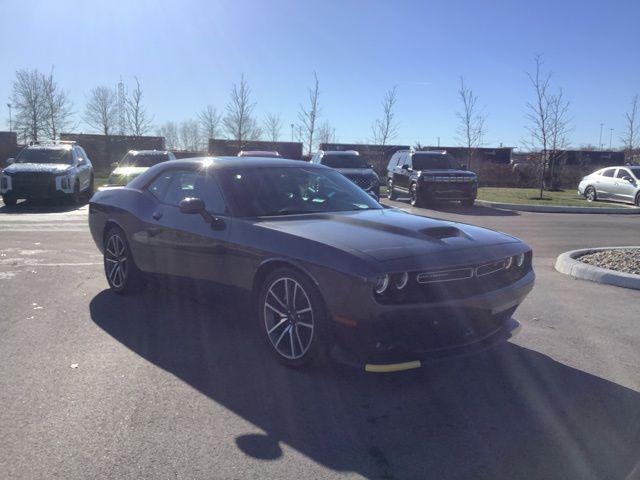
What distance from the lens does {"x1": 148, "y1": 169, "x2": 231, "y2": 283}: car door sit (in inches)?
194

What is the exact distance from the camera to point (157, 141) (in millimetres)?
39562

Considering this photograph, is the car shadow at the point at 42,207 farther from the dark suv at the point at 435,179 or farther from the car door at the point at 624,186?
the car door at the point at 624,186

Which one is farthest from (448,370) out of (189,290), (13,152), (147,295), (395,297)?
(13,152)

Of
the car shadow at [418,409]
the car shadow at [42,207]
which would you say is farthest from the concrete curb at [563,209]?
the car shadow at [418,409]

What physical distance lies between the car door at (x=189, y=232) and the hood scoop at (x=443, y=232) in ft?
5.34

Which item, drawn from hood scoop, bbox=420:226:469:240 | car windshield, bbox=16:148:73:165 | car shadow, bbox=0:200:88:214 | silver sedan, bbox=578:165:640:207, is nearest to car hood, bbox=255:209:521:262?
hood scoop, bbox=420:226:469:240

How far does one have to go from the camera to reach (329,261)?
3910 mm

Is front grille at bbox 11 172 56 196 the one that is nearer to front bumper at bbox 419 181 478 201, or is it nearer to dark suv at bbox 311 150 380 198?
dark suv at bbox 311 150 380 198

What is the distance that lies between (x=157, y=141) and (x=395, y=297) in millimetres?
38167

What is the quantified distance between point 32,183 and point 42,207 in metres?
0.95

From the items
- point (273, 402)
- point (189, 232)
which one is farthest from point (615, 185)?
point (273, 402)

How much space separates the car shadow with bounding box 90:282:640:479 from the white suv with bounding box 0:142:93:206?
12434mm

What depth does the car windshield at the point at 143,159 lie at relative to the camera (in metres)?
18.5

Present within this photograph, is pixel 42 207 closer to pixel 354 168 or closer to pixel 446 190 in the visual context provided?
pixel 354 168
